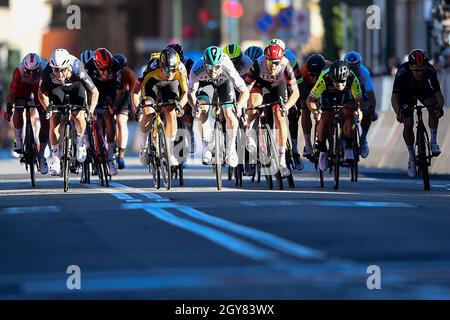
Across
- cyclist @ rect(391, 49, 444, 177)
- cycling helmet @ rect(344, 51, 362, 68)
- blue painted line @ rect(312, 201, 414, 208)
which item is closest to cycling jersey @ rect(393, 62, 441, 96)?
cyclist @ rect(391, 49, 444, 177)

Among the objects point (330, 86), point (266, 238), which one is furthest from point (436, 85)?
point (266, 238)

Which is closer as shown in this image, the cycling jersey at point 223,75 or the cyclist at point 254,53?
the cycling jersey at point 223,75

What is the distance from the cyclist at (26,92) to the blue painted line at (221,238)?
644 cm

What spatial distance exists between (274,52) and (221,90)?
0.80m

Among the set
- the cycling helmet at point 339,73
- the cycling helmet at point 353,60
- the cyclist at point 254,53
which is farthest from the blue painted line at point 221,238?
the cycling helmet at point 353,60

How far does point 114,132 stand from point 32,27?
91.6m

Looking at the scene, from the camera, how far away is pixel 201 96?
2150cm

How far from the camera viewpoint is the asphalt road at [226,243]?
10.6 meters

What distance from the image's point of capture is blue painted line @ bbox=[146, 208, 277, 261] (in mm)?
12312

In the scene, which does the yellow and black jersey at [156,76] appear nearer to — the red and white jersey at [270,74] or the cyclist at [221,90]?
the cyclist at [221,90]

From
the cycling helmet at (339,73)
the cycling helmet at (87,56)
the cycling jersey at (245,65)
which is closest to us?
the cycling helmet at (339,73)

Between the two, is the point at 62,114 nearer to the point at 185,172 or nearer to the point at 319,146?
the point at 319,146

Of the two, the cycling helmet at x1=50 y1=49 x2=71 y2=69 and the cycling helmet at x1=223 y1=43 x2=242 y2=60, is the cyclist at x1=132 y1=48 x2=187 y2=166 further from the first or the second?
the cycling helmet at x1=223 y1=43 x2=242 y2=60

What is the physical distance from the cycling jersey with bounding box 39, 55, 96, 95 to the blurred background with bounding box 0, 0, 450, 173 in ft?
20.6
